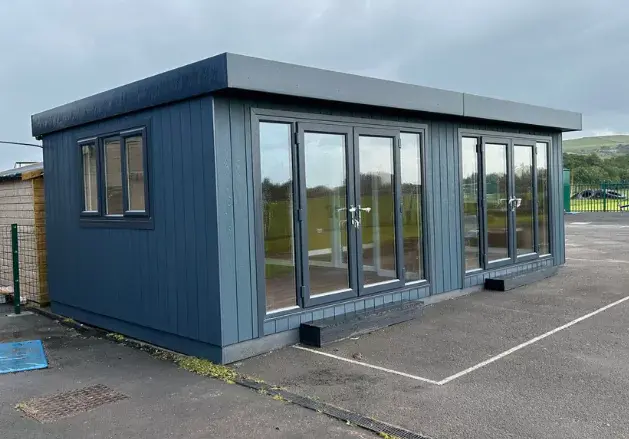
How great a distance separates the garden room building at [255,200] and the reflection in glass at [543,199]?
1528mm

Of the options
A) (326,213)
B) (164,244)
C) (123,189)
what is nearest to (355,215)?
(326,213)

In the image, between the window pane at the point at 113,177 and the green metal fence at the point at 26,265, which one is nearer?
the window pane at the point at 113,177

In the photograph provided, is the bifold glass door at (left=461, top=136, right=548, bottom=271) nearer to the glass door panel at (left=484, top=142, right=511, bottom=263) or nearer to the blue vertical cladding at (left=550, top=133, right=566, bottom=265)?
the glass door panel at (left=484, top=142, right=511, bottom=263)

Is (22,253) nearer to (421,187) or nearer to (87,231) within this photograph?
(87,231)

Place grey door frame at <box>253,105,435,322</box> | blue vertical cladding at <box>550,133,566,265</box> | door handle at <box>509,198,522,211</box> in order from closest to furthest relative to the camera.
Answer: grey door frame at <box>253,105,435,322</box> → door handle at <box>509,198,522,211</box> → blue vertical cladding at <box>550,133,566,265</box>

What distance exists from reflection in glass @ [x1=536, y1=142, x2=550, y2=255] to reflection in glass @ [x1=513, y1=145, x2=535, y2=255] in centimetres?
26

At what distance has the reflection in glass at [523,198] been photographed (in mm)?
9203

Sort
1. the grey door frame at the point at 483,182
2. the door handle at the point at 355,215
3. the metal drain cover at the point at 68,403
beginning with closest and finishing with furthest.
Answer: the metal drain cover at the point at 68,403 → the door handle at the point at 355,215 → the grey door frame at the point at 483,182

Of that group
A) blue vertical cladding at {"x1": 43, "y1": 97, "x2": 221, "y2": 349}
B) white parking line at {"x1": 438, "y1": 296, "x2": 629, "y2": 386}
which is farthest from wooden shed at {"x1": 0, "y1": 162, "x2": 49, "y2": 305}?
white parking line at {"x1": 438, "y1": 296, "x2": 629, "y2": 386}

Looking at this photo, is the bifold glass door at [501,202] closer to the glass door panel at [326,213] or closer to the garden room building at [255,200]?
the garden room building at [255,200]

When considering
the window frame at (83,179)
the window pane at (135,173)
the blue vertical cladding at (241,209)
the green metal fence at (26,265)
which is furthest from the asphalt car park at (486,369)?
the green metal fence at (26,265)

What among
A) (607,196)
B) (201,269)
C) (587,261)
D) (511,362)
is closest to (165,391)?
(201,269)

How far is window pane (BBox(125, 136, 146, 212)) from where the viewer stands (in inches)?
245

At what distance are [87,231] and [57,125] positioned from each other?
1.41 metres
